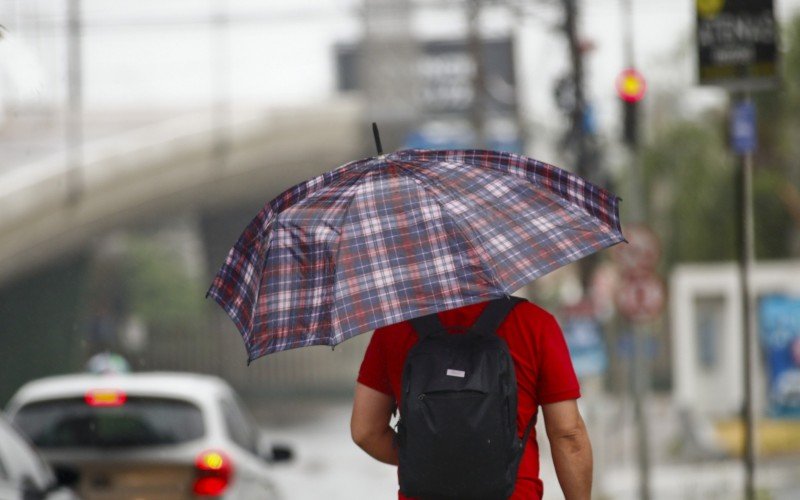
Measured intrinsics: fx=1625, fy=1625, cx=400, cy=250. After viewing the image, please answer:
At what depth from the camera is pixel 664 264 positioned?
5647 centimetres

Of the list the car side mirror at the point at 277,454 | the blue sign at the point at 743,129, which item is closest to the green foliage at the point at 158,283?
the car side mirror at the point at 277,454

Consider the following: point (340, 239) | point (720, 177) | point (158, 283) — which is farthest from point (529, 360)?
point (158, 283)

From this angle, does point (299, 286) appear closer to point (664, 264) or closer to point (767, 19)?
point (767, 19)

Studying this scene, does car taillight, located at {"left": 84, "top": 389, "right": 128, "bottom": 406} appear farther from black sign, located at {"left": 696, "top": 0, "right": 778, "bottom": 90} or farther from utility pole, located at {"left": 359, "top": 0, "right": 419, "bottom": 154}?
utility pole, located at {"left": 359, "top": 0, "right": 419, "bottom": 154}

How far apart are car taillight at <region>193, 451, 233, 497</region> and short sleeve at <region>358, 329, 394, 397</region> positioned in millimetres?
5068

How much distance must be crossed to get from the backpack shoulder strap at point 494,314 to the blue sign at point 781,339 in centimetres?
2204

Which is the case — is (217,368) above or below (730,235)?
below

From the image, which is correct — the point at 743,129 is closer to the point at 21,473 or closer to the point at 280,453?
the point at 280,453

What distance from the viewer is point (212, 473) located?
9211 millimetres

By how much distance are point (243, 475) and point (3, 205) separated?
2232 cm

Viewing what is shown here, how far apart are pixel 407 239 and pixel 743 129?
704 cm

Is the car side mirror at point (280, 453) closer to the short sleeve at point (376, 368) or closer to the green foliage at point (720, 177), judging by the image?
the short sleeve at point (376, 368)

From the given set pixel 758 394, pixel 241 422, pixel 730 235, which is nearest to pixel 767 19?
pixel 241 422

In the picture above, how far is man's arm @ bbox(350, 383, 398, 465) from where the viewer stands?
4.28m
